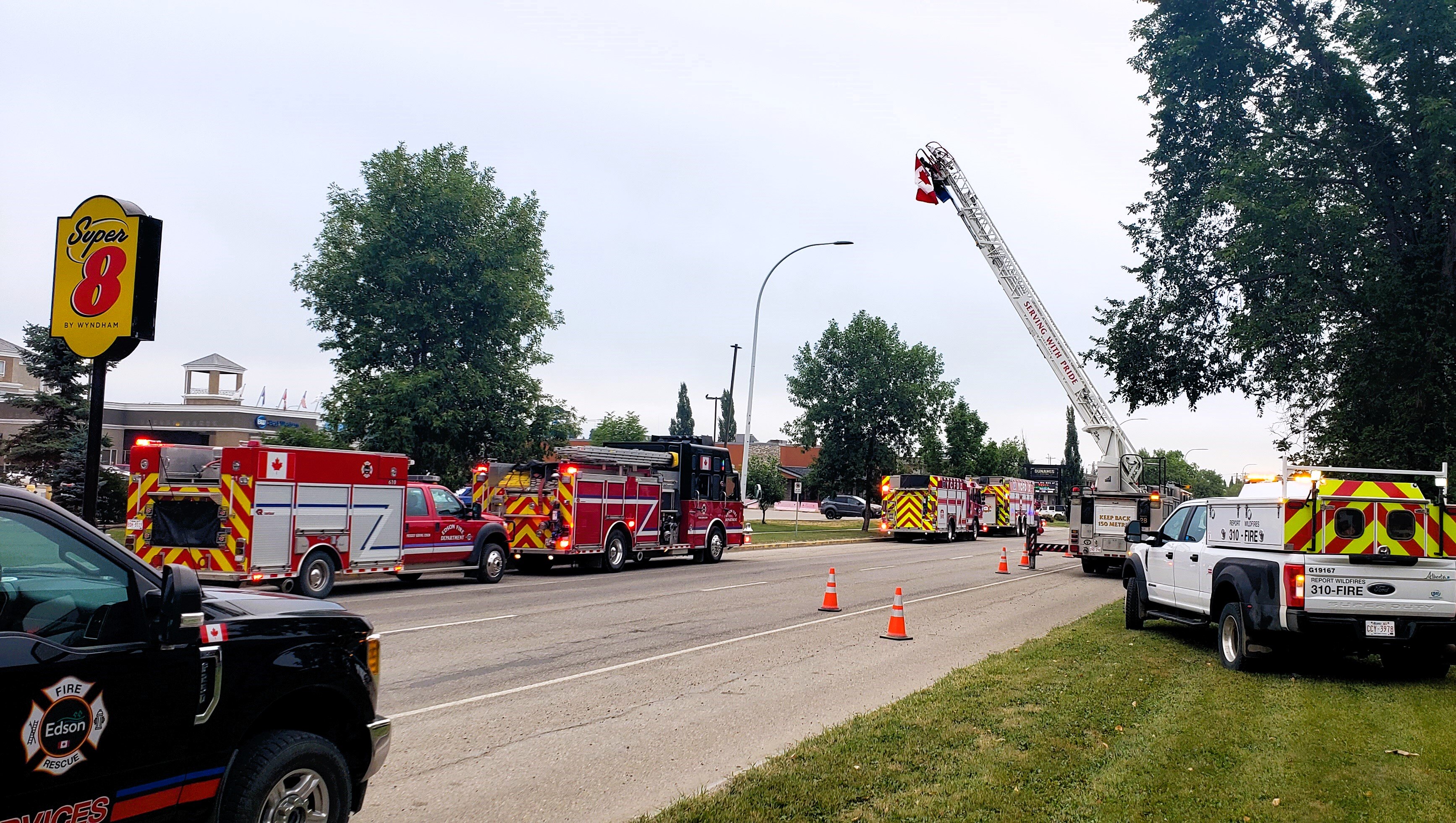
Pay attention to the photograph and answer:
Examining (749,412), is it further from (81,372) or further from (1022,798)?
(1022,798)

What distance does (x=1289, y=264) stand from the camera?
24.5 m

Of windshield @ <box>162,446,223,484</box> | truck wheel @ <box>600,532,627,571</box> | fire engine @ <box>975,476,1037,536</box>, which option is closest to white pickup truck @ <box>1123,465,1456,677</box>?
windshield @ <box>162,446,223,484</box>

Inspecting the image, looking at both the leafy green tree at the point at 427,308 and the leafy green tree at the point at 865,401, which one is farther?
the leafy green tree at the point at 865,401

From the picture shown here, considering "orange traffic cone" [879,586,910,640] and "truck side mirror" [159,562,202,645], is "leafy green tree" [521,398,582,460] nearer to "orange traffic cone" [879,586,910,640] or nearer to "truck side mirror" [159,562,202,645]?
"orange traffic cone" [879,586,910,640]

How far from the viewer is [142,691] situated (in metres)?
3.79

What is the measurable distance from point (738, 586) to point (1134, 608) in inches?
313

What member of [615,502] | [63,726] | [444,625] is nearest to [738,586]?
[615,502]

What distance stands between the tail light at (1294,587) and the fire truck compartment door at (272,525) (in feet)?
44.9

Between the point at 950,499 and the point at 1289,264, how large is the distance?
2161cm

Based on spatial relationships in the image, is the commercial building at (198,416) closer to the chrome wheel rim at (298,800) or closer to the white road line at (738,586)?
the white road line at (738,586)

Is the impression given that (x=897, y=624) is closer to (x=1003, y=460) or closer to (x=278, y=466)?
(x=278, y=466)

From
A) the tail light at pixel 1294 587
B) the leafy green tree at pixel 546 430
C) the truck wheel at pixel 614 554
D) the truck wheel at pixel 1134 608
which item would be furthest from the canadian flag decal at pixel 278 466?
the leafy green tree at pixel 546 430

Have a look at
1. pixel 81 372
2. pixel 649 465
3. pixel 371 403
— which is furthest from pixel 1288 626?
pixel 81 372

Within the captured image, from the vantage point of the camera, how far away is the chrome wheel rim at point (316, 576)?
16469mm
